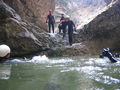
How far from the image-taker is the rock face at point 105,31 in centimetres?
1541

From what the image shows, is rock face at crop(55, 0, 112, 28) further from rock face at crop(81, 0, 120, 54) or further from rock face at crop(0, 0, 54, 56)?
rock face at crop(0, 0, 54, 56)

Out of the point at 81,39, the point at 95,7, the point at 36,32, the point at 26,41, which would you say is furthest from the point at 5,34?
the point at 95,7

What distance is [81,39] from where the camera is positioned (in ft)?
53.2

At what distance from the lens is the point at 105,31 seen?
15.9m

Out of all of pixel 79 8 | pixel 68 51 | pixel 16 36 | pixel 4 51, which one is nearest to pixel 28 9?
pixel 16 36

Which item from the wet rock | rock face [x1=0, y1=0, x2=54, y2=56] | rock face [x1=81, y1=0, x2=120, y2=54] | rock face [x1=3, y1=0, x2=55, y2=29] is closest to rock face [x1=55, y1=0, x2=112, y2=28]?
rock face [x1=3, y1=0, x2=55, y2=29]

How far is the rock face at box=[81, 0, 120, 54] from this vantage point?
607 inches

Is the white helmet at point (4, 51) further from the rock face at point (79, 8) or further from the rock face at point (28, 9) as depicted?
the rock face at point (79, 8)

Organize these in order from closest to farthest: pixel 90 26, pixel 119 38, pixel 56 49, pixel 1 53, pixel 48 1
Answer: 1. pixel 1 53
2. pixel 56 49
3. pixel 119 38
4. pixel 90 26
5. pixel 48 1

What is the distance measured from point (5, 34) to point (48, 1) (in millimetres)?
9790

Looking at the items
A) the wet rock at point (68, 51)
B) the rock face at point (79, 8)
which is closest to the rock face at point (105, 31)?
the wet rock at point (68, 51)

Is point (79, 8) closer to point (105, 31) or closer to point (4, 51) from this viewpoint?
point (105, 31)

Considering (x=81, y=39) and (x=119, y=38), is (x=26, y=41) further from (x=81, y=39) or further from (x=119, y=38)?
(x=119, y=38)

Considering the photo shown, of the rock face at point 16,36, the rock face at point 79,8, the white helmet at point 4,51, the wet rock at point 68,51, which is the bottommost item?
the white helmet at point 4,51
